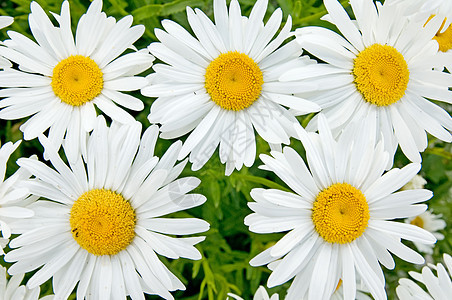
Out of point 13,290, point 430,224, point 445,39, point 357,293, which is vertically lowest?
point 357,293

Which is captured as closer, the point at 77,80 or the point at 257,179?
the point at 77,80

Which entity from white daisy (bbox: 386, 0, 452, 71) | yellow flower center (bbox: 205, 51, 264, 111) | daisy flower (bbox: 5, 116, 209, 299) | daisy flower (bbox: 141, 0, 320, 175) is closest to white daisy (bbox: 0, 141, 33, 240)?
daisy flower (bbox: 5, 116, 209, 299)

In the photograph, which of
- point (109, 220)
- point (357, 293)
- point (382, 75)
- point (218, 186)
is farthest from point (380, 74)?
point (357, 293)

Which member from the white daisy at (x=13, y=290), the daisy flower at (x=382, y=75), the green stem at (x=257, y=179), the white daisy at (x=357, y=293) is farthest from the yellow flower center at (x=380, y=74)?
the white daisy at (x=13, y=290)

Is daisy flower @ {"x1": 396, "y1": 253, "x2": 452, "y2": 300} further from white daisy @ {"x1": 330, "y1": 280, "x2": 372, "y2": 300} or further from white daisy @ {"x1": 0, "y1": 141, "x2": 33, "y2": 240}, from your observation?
white daisy @ {"x1": 0, "y1": 141, "x2": 33, "y2": 240}

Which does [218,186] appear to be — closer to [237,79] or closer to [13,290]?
[237,79]

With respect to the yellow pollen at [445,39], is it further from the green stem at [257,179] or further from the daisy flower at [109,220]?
the daisy flower at [109,220]
